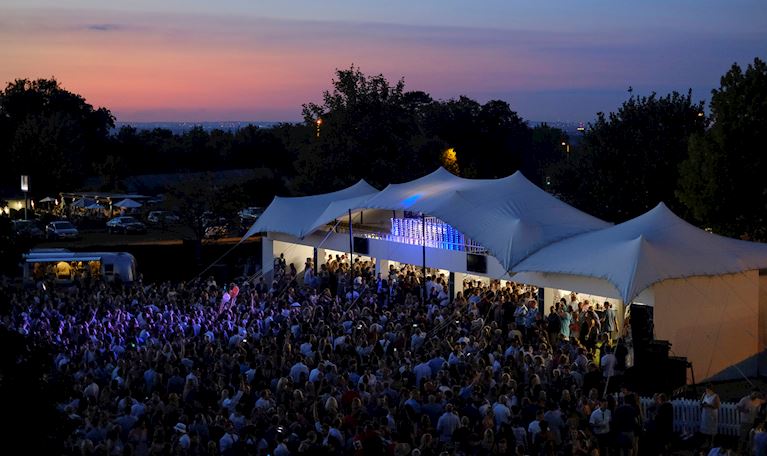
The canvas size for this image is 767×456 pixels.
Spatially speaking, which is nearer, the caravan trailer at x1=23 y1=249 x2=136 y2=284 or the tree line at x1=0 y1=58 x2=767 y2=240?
the tree line at x1=0 y1=58 x2=767 y2=240

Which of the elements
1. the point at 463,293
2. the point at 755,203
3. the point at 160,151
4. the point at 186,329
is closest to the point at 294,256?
the point at 463,293

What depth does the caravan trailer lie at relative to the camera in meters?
33.7

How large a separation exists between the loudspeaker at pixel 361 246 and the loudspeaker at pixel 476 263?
4747mm

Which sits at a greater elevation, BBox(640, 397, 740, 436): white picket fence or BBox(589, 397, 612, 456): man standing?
BBox(589, 397, 612, 456): man standing

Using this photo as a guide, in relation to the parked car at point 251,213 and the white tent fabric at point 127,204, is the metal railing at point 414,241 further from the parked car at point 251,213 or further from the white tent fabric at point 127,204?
the white tent fabric at point 127,204

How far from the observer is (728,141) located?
27609 millimetres

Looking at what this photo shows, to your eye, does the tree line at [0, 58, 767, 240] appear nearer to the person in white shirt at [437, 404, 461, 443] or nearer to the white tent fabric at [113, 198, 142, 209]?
the white tent fabric at [113, 198, 142, 209]

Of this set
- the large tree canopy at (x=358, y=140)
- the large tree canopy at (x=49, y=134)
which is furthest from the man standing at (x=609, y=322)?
the large tree canopy at (x=49, y=134)

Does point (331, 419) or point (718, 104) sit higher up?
point (718, 104)

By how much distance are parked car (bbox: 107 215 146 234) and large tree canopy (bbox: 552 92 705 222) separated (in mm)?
24119

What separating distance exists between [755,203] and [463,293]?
31.7 feet

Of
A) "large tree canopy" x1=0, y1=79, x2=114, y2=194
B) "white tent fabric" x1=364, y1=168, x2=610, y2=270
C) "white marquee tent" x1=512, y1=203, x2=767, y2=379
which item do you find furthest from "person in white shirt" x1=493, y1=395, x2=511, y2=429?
"large tree canopy" x1=0, y1=79, x2=114, y2=194

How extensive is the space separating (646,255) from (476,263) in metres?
6.07

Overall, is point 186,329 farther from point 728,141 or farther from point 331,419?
point 728,141
